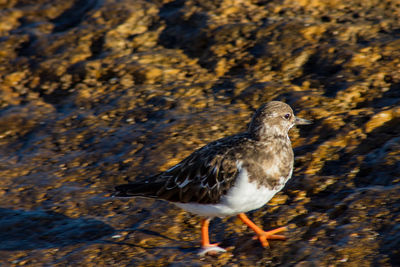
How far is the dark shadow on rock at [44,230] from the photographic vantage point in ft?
23.3

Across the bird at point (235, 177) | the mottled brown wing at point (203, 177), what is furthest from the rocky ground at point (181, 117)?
the mottled brown wing at point (203, 177)

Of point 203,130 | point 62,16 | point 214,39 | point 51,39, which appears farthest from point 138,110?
point 62,16

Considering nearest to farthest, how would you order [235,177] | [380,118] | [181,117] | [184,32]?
[235,177]
[380,118]
[181,117]
[184,32]

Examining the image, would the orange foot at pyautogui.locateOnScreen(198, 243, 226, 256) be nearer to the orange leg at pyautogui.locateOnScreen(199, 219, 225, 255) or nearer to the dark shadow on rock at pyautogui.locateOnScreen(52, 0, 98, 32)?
the orange leg at pyautogui.locateOnScreen(199, 219, 225, 255)

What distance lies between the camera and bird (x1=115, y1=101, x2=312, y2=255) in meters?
6.19

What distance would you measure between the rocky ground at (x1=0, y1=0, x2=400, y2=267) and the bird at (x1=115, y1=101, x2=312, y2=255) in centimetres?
55

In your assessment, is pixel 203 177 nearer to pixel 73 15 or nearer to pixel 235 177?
pixel 235 177

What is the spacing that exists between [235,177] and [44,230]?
110 inches

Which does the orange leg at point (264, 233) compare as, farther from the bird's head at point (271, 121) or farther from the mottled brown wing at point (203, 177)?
the bird's head at point (271, 121)

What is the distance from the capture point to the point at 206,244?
646 cm


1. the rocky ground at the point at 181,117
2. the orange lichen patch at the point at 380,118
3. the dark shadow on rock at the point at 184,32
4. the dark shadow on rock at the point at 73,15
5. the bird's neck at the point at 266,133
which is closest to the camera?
the bird's neck at the point at 266,133

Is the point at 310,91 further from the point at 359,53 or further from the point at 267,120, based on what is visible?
the point at 267,120

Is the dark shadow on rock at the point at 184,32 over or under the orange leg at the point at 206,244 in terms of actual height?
over

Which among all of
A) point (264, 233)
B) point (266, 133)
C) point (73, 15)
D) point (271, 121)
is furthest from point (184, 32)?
point (264, 233)
